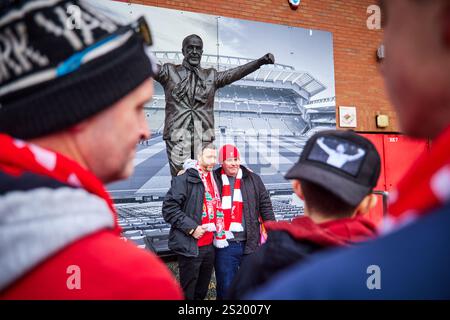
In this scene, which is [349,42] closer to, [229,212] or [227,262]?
[229,212]

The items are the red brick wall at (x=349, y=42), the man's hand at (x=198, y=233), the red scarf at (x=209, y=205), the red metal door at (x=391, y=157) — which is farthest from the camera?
the red metal door at (x=391, y=157)

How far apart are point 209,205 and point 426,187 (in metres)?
3.29

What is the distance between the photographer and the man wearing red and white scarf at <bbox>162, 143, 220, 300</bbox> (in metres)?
3.42

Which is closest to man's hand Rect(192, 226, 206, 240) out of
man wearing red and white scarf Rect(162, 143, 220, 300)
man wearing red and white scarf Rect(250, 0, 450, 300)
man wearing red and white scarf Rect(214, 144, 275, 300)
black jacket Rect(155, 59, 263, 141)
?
man wearing red and white scarf Rect(162, 143, 220, 300)

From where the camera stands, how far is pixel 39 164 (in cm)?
66

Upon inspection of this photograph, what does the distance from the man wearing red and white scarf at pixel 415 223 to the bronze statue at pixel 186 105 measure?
415cm

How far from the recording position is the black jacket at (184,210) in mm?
3410

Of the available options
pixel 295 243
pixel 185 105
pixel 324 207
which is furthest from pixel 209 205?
pixel 295 243

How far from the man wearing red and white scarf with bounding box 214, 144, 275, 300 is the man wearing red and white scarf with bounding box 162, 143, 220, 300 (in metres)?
0.09

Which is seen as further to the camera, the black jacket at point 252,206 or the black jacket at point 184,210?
the black jacket at point 252,206

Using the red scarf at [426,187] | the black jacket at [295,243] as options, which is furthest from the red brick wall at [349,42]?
the red scarf at [426,187]

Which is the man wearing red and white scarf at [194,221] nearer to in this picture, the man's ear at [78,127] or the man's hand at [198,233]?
Result: the man's hand at [198,233]

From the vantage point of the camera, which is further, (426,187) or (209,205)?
(209,205)

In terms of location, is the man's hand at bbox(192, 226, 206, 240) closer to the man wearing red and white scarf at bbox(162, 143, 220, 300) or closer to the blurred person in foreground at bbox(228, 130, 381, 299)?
the man wearing red and white scarf at bbox(162, 143, 220, 300)
